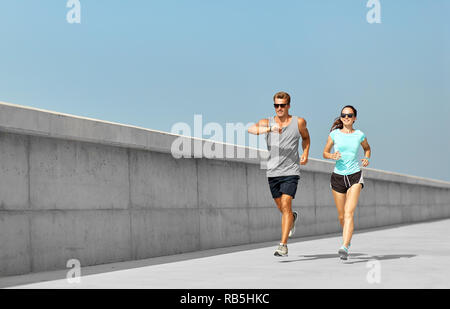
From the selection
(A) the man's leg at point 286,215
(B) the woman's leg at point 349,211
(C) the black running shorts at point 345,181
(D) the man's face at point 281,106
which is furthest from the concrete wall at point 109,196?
(B) the woman's leg at point 349,211

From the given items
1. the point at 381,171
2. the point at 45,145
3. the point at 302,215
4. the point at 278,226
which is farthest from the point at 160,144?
the point at 381,171

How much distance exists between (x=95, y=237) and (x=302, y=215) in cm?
653

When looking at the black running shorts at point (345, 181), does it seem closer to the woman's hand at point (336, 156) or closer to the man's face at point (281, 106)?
the woman's hand at point (336, 156)

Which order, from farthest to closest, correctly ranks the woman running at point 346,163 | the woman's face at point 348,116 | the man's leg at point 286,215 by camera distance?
the man's leg at point 286,215
the woman's face at point 348,116
the woman running at point 346,163

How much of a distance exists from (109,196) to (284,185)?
218 cm

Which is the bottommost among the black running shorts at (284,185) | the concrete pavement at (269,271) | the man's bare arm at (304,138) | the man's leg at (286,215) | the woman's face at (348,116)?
the concrete pavement at (269,271)

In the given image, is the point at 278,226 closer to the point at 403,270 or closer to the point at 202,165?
the point at 202,165

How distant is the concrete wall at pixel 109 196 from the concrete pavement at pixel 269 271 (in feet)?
1.12

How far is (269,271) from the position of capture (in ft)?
22.8

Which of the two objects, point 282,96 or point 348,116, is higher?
point 282,96

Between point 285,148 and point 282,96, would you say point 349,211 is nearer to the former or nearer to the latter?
point 285,148

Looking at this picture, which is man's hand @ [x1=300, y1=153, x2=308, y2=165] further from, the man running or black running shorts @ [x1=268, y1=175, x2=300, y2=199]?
black running shorts @ [x1=268, y1=175, x2=300, y2=199]

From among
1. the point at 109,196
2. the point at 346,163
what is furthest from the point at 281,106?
the point at 109,196

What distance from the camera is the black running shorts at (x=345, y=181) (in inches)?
316
